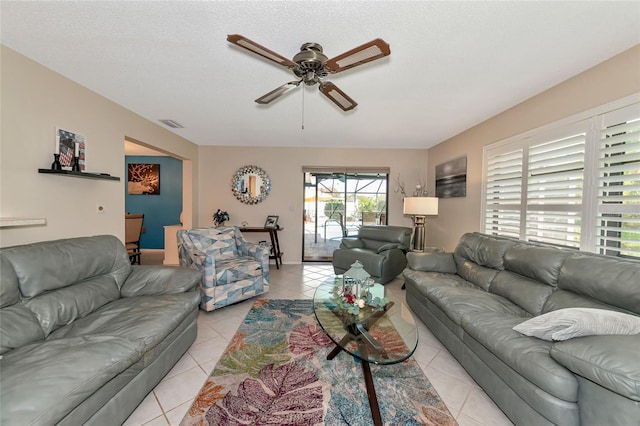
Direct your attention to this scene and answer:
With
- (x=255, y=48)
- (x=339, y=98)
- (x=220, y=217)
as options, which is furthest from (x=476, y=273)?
(x=220, y=217)

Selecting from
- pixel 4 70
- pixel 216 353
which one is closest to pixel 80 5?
pixel 4 70

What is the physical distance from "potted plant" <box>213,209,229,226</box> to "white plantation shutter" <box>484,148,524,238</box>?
4.54 meters

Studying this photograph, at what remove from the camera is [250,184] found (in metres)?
5.20

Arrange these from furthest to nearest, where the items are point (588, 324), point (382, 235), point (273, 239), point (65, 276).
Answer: point (273, 239), point (382, 235), point (65, 276), point (588, 324)

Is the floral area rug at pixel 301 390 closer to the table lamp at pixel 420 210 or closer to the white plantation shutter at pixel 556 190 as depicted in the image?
the white plantation shutter at pixel 556 190

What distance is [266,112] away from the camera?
10.7ft

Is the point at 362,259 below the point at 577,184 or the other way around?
below

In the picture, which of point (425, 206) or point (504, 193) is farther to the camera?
point (425, 206)

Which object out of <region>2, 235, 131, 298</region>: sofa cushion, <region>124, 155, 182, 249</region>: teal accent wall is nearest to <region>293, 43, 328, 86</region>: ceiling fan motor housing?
<region>2, 235, 131, 298</region>: sofa cushion

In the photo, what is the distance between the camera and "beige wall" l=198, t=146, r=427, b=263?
5.21m

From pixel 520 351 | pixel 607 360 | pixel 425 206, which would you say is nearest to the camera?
pixel 607 360

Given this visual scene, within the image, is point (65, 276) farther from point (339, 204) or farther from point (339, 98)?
point (339, 204)

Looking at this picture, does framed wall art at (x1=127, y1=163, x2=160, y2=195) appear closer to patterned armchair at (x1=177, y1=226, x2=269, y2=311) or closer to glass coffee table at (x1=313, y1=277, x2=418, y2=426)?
patterned armchair at (x1=177, y1=226, x2=269, y2=311)

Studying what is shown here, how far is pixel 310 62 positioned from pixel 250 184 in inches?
153
